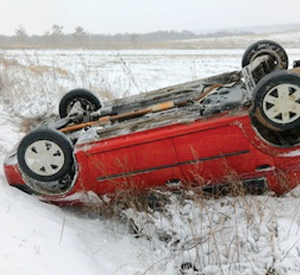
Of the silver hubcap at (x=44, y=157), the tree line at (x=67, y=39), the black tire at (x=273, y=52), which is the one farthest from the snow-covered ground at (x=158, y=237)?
the tree line at (x=67, y=39)

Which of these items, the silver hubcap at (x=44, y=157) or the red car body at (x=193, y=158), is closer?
the red car body at (x=193, y=158)

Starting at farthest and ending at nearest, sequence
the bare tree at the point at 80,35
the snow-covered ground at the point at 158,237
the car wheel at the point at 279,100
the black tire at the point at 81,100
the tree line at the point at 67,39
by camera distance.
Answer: the bare tree at the point at 80,35
the tree line at the point at 67,39
the black tire at the point at 81,100
the car wheel at the point at 279,100
the snow-covered ground at the point at 158,237

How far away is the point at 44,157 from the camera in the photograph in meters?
3.39

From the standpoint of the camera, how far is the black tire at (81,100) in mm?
4754

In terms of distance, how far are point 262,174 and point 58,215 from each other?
5.98 ft

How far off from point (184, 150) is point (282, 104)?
2.77ft

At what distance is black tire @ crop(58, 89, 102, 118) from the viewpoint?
4.75 m

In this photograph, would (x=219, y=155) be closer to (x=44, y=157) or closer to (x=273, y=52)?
(x=44, y=157)

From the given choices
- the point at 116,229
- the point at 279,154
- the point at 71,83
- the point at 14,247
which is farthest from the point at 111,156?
the point at 71,83

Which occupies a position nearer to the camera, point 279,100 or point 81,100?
point 279,100

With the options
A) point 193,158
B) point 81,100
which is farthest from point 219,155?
point 81,100

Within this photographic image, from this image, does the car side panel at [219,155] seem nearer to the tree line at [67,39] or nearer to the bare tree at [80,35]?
the tree line at [67,39]

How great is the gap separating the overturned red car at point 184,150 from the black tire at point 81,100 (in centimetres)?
114

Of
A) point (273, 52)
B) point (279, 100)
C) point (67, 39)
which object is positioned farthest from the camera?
point (67, 39)
